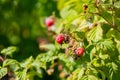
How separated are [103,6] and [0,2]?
2293 mm

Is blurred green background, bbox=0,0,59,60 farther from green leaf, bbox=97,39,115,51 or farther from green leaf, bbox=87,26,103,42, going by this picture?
green leaf, bbox=97,39,115,51

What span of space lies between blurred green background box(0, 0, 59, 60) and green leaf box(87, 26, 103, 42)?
2.16 m

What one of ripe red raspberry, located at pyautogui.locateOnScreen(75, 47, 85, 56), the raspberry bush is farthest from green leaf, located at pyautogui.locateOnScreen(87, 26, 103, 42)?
ripe red raspberry, located at pyautogui.locateOnScreen(75, 47, 85, 56)

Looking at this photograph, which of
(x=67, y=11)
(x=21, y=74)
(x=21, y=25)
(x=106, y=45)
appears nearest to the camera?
(x=106, y=45)

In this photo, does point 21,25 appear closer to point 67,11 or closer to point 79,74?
point 67,11

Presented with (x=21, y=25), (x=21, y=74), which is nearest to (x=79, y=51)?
(x=21, y=74)

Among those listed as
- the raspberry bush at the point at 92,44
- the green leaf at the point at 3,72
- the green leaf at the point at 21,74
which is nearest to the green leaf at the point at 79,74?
the raspberry bush at the point at 92,44

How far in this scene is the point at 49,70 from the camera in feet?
10.1

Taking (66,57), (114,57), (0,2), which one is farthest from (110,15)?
(0,2)

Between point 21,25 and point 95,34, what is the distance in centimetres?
261

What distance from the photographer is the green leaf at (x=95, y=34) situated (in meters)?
2.51

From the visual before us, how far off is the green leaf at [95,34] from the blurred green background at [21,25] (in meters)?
2.16

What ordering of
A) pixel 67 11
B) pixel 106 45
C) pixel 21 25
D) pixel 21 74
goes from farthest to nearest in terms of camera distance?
pixel 21 25 < pixel 67 11 < pixel 21 74 < pixel 106 45

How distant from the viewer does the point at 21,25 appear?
16.6ft
